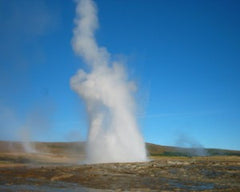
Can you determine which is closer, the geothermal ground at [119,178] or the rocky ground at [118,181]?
the rocky ground at [118,181]

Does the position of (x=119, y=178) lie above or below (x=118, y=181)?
above

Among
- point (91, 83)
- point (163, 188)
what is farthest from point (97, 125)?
point (163, 188)

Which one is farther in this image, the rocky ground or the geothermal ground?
A: the geothermal ground

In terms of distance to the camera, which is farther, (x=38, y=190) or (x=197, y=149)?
(x=197, y=149)

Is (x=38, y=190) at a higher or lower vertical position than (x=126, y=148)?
lower

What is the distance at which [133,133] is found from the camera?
137ft

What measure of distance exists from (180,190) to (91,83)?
2879cm

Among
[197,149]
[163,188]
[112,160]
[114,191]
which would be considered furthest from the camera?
[197,149]

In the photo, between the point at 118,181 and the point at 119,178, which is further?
the point at 119,178

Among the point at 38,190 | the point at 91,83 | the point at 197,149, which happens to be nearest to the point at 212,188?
the point at 38,190

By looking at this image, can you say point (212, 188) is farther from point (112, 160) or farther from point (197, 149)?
point (197, 149)

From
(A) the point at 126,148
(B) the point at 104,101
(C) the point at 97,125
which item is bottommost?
(A) the point at 126,148

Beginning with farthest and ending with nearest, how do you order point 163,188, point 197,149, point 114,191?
point 197,149
point 163,188
point 114,191

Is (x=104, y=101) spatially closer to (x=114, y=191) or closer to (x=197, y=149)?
(x=114, y=191)
